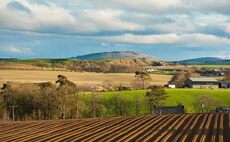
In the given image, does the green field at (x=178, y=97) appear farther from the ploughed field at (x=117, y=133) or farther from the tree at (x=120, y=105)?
the ploughed field at (x=117, y=133)

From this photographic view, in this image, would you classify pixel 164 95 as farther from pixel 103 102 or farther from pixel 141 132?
pixel 141 132

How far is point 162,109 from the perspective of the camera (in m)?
75.5

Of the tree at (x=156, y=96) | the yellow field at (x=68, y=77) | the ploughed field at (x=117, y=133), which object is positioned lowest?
the tree at (x=156, y=96)

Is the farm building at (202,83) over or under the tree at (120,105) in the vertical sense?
over

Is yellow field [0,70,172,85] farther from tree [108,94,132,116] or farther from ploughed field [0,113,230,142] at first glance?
ploughed field [0,113,230,142]

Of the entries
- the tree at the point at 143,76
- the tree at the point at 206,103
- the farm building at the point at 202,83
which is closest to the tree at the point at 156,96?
the tree at the point at 206,103

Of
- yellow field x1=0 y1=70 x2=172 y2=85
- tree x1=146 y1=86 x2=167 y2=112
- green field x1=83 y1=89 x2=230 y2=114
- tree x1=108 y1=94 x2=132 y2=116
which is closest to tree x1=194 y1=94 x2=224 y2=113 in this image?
green field x1=83 y1=89 x2=230 y2=114

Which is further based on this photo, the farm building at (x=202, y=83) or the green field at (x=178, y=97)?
the farm building at (x=202, y=83)

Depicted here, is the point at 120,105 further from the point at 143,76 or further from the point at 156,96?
the point at 143,76

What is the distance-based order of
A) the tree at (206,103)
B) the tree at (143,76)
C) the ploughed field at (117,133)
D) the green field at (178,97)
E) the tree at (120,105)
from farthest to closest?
the tree at (143,76)
the tree at (206,103)
the green field at (178,97)
the tree at (120,105)
the ploughed field at (117,133)

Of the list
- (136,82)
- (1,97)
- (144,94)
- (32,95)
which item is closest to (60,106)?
(32,95)

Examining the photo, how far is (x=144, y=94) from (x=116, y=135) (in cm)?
6839

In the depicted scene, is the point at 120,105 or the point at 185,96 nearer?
the point at 120,105

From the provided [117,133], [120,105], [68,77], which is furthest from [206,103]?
[68,77]
